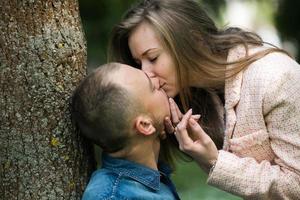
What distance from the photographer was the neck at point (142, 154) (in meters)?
3.06

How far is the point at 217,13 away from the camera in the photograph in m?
7.70

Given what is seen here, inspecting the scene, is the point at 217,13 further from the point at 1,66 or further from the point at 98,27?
the point at 1,66

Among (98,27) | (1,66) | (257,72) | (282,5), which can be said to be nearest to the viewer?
(1,66)

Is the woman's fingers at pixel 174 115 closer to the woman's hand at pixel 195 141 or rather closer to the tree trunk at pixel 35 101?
the woman's hand at pixel 195 141

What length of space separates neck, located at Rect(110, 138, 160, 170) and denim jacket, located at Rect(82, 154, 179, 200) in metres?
0.03

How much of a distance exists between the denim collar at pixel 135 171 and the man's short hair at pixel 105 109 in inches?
2.4

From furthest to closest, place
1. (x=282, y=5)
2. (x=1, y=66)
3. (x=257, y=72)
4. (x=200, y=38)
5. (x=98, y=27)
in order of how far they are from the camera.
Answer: (x=282, y=5)
(x=98, y=27)
(x=200, y=38)
(x=257, y=72)
(x=1, y=66)

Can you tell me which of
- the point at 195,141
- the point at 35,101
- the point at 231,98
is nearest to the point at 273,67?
the point at 231,98

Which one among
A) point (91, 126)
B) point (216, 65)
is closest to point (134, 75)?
point (91, 126)

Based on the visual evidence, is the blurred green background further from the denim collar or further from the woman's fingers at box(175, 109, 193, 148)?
the denim collar

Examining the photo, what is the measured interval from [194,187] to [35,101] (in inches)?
109

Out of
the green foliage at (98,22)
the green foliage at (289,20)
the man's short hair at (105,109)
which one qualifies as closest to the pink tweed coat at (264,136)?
the man's short hair at (105,109)

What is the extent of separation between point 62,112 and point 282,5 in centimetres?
704

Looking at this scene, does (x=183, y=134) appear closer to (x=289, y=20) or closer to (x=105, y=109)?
(x=105, y=109)
